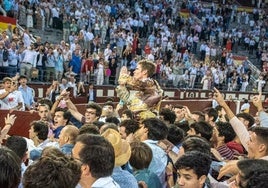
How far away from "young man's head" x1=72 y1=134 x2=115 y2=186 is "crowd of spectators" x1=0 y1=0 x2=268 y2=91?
41.4 ft

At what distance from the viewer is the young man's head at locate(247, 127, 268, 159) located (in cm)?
493

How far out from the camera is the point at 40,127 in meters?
6.71

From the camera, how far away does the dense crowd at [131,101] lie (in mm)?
3807

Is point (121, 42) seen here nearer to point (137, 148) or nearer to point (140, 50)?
point (140, 50)

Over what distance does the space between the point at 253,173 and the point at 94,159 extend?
1.05 meters

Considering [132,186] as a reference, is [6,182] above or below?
above

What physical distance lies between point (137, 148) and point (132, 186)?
2.02 ft

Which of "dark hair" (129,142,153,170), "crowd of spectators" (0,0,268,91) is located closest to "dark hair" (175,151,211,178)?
"dark hair" (129,142,153,170)

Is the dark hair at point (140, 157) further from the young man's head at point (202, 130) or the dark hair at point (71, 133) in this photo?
the young man's head at point (202, 130)

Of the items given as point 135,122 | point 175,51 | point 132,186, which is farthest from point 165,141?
point 175,51

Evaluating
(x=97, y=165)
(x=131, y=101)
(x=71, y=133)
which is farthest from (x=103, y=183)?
(x=131, y=101)

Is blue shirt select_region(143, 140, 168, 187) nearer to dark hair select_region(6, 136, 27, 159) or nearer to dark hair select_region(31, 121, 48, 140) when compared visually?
dark hair select_region(6, 136, 27, 159)

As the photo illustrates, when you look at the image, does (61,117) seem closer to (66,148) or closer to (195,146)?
(66,148)

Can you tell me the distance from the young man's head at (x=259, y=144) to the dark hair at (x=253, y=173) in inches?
42.1
